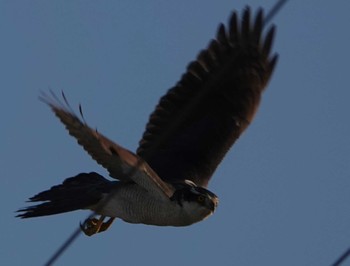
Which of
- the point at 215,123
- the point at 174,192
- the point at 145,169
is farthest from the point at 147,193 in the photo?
the point at 215,123

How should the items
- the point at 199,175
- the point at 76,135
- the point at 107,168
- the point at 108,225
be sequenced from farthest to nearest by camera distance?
the point at 199,175, the point at 108,225, the point at 107,168, the point at 76,135

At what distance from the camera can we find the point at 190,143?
1334cm

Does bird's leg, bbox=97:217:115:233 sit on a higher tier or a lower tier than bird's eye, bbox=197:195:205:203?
lower

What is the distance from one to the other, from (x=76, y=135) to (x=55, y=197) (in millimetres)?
1638

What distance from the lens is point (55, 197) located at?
11.5 metres

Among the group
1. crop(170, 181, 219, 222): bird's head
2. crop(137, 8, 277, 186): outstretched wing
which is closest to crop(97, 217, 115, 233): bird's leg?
crop(137, 8, 277, 186): outstretched wing

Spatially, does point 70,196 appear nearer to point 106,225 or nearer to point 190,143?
point 106,225

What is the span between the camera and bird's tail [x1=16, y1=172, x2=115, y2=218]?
11241mm

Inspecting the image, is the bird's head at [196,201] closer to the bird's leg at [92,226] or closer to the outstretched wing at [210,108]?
the bird's leg at [92,226]

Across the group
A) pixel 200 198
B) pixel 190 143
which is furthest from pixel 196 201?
pixel 190 143

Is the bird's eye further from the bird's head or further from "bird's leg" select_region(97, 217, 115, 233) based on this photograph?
"bird's leg" select_region(97, 217, 115, 233)

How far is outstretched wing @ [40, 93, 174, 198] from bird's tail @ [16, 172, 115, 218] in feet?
1.09

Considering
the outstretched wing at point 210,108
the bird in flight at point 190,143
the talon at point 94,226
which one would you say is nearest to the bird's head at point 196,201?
the bird in flight at point 190,143

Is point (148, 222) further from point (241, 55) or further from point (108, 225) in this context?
point (241, 55)
